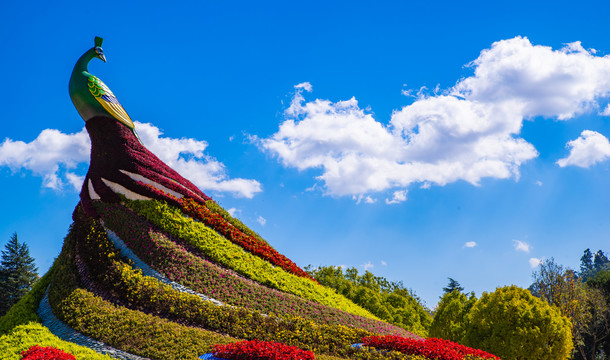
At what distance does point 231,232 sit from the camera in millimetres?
14852

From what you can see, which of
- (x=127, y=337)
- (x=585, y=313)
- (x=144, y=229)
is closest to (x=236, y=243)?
(x=144, y=229)

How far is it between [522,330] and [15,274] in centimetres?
2619

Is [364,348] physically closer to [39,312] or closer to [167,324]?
[167,324]

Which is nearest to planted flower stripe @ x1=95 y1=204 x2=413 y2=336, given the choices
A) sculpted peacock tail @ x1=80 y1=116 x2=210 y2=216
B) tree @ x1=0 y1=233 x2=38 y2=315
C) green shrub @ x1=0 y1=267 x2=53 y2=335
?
sculpted peacock tail @ x1=80 y1=116 x2=210 y2=216

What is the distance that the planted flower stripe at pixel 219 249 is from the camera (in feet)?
44.4

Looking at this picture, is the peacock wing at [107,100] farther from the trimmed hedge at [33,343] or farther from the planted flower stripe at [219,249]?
the trimmed hedge at [33,343]

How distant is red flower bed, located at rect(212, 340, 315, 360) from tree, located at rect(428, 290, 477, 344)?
33.0ft

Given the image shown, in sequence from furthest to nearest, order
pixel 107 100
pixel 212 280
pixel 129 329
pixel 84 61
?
pixel 84 61 < pixel 107 100 < pixel 212 280 < pixel 129 329

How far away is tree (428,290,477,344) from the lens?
17156mm

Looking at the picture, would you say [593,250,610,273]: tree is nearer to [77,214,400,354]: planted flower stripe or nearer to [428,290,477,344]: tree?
[428,290,477,344]: tree

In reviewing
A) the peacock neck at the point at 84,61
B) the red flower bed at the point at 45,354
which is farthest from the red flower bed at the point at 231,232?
the red flower bed at the point at 45,354

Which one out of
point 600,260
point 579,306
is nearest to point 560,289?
point 579,306

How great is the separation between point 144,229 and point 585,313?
923 inches

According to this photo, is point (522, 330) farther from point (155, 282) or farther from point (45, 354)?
point (45, 354)
